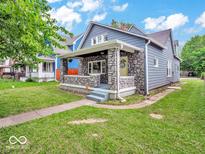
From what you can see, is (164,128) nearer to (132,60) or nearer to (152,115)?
(152,115)

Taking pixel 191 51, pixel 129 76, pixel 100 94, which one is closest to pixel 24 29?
pixel 100 94

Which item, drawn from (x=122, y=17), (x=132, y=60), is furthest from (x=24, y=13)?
(x=122, y=17)

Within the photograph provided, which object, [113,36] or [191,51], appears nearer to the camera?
[113,36]

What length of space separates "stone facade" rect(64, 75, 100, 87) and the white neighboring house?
28.7ft

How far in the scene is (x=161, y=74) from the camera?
12.9 m

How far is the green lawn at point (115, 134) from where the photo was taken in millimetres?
3234

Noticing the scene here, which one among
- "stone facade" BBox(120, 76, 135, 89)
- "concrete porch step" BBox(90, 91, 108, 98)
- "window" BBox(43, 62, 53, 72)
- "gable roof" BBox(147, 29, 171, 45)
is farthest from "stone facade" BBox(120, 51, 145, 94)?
"window" BBox(43, 62, 53, 72)

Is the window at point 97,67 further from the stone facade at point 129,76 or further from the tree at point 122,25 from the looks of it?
the tree at point 122,25

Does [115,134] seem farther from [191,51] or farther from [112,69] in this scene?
[191,51]

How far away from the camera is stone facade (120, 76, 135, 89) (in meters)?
8.82

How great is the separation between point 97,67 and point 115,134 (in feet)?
30.5

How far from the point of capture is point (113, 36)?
1207 centimetres

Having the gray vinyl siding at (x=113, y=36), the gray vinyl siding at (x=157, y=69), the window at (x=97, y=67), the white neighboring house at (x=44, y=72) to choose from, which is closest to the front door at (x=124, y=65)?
the gray vinyl siding at (x=113, y=36)

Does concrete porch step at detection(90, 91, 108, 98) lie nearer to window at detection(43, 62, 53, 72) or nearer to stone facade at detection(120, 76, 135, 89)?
stone facade at detection(120, 76, 135, 89)
